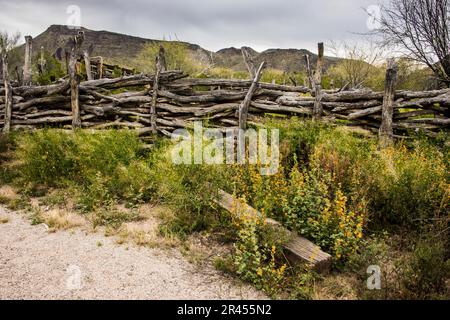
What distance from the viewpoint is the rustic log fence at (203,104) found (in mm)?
6613

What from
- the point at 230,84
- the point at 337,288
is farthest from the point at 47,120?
the point at 337,288

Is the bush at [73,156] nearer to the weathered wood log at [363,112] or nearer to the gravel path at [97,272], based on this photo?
the gravel path at [97,272]

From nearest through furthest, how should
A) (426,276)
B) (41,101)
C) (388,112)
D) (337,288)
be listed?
(426,276) → (337,288) → (388,112) → (41,101)

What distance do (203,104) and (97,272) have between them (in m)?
5.36

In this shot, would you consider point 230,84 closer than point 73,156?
No

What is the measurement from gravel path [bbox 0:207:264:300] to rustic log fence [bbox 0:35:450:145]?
4132 mm

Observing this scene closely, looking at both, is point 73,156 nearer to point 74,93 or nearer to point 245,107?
point 74,93

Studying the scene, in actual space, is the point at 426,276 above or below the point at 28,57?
below

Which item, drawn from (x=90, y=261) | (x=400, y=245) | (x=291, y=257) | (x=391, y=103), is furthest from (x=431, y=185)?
(x=90, y=261)

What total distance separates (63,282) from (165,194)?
2.00 metres

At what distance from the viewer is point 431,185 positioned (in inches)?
167

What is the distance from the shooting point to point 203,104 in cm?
809
